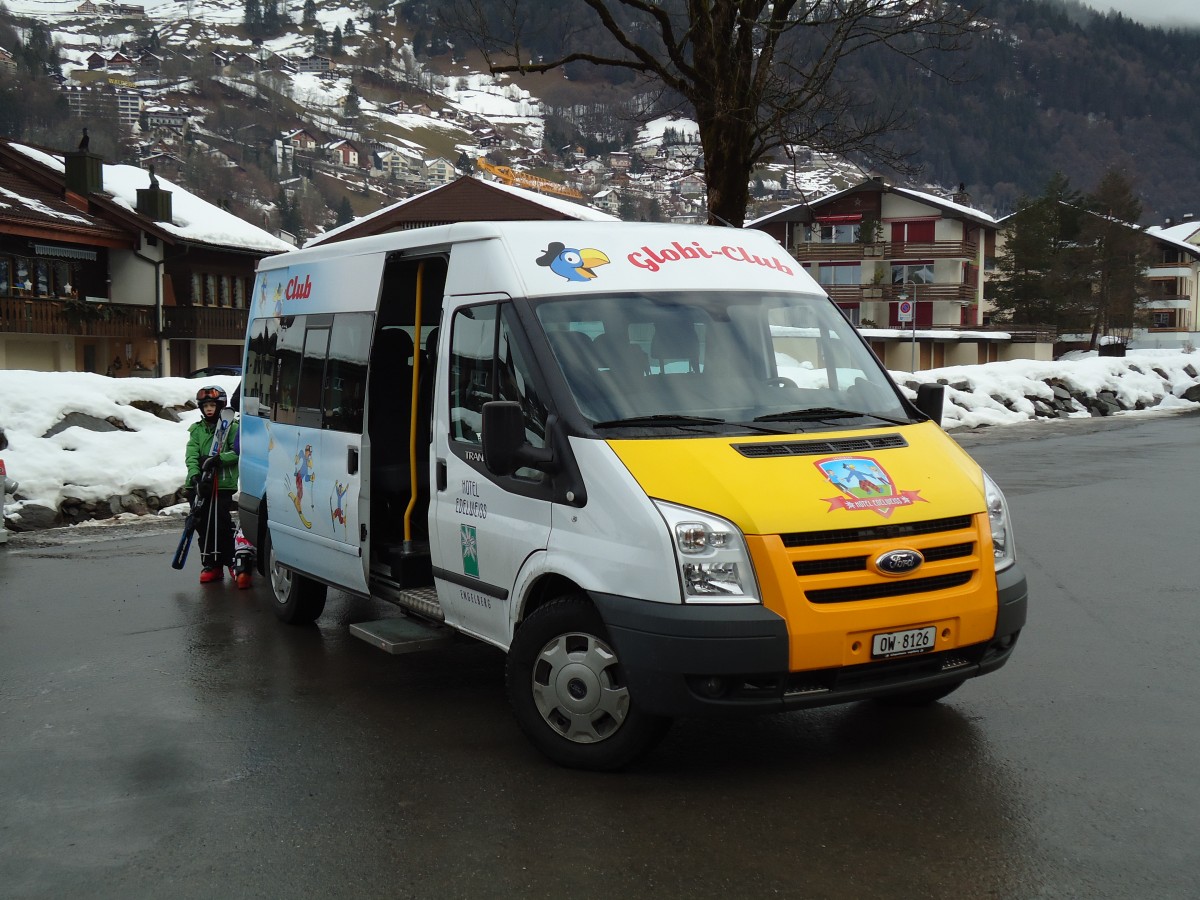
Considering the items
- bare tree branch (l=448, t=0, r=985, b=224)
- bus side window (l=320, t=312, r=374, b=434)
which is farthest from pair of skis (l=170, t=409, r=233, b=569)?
bare tree branch (l=448, t=0, r=985, b=224)

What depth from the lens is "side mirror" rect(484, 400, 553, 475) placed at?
564 cm

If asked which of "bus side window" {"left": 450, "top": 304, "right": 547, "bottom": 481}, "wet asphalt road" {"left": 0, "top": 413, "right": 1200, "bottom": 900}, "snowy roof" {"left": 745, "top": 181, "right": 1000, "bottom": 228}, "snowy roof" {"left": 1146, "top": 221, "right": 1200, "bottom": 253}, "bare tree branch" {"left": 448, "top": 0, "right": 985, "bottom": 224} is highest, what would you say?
"snowy roof" {"left": 1146, "top": 221, "right": 1200, "bottom": 253}

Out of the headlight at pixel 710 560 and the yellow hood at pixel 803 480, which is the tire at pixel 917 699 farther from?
the headlight at pixel 710 560

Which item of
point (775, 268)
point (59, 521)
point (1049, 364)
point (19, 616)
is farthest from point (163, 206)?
point (775, 268)

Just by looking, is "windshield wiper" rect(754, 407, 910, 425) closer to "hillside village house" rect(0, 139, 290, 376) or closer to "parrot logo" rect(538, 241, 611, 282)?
"parrot logo" rect(538, 241, 611, 282)

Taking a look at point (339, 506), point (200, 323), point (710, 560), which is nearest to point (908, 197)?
point (200, 323)

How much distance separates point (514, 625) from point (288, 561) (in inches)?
122

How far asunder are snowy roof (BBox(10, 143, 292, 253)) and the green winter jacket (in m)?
39.4

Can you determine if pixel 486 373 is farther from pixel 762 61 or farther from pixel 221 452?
pixel 762 61

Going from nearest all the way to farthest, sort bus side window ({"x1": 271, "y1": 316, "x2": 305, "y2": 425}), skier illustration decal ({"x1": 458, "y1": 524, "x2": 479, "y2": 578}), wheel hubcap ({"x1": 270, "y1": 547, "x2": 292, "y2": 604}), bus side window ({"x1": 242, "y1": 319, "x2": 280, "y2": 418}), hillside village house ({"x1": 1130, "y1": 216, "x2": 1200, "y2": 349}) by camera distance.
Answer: skier illustration decal ({"x1": 458, "y1": 524, "x2": 479, "y2": 578}) → bus side window ({"x1": 271, "y1": 316, "x2": 305, "y2": 425}) → wheel hubcap ({"x1": 270, "y1": 547, "x2": 292, "y2": 604}) → bus side window ({"x1": 242, "y1": 319, "x2": 280, "y2": 418}) → hillside village house ({"x1": 1130, "y1": 216, "x2": 1200, "y2": 349})

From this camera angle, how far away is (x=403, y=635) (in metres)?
7.02

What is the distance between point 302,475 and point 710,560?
12.7ft

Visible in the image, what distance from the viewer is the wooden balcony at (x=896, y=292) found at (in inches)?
3238

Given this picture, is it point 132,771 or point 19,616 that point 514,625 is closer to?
point 132,771
